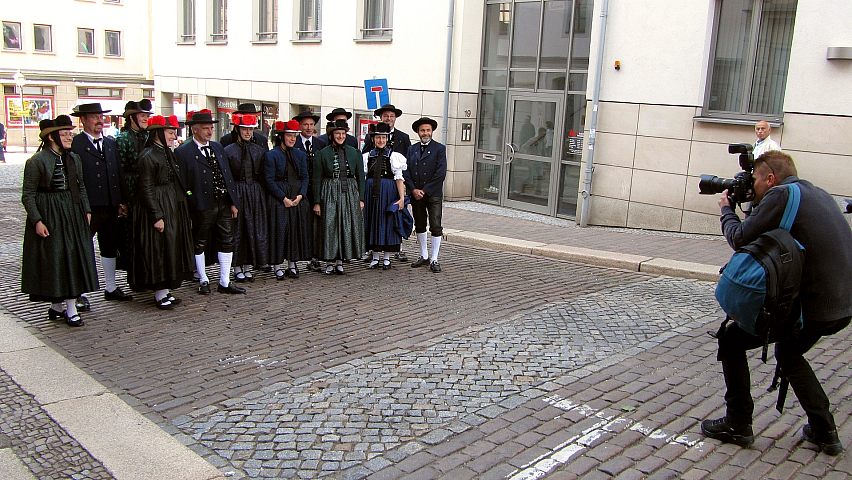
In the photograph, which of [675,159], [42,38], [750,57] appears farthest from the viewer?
[42,38]

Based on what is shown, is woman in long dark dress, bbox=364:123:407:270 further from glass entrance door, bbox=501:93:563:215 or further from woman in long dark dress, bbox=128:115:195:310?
glass entrance door, bbox=501:93:563:215

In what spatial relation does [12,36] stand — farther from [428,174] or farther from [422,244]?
[428,174]

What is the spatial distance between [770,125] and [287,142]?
7142 millimetres

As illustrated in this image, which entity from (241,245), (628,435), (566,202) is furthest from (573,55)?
(628,435)

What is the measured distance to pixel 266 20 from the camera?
21734mm

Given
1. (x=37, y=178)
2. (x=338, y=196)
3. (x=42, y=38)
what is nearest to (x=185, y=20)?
(x=338, y=196)

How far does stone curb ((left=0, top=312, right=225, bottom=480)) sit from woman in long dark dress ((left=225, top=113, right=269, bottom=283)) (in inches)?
106

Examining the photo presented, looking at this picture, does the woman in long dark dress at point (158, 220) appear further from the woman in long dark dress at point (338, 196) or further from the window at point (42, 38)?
the window at point (42, 38)

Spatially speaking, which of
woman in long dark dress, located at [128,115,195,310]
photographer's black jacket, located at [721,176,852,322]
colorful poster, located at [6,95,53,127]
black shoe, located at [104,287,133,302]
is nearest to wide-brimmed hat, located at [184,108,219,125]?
woman in long dark dress, located at [128,115,195,310]

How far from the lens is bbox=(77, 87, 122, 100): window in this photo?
43.3m

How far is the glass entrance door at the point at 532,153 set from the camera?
583 inches

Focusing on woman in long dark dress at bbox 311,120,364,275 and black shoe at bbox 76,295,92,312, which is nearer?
black shoe at bbox 76,295,92,312

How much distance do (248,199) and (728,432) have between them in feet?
19.2

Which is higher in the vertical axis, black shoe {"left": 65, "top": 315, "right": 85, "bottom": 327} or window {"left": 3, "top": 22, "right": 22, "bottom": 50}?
window {"left": 3, "top": 22, "right": 22, "bottom": 50}
